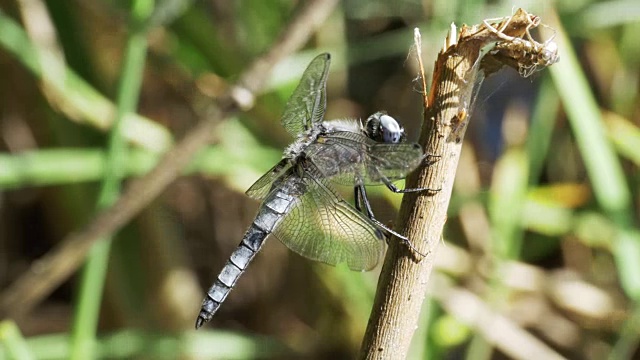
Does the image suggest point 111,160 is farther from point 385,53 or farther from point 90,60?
point 385,53

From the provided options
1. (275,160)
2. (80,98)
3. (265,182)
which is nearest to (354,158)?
(265,182)

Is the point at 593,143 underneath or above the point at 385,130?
above

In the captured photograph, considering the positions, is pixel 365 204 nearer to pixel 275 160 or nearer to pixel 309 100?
pixel 309 100

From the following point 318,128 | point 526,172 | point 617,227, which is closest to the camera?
point 318,128

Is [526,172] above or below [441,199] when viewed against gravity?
above

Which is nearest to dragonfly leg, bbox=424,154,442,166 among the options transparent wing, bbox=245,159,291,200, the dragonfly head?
the dragonfly head

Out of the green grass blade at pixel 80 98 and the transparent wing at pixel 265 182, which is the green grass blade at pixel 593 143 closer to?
the transparent wing at pixel 265 182

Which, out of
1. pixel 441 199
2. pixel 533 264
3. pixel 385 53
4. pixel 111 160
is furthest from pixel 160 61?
pixel 441 199
